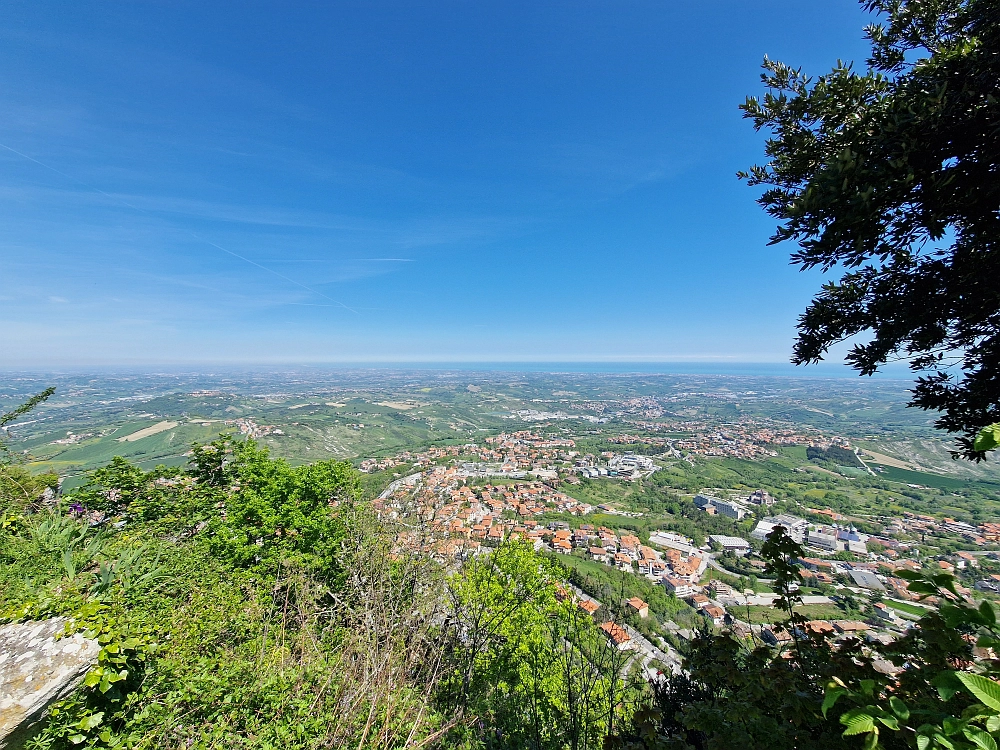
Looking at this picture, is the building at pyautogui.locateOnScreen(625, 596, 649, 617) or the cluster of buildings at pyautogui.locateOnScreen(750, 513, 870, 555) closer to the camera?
the building at pyautogui.locateOnScreen(625, 596, 649, 617)

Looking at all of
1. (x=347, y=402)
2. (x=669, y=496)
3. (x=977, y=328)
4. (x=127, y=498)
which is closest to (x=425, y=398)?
(x=347, y=402)

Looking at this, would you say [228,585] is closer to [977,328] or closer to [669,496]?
[977,328]

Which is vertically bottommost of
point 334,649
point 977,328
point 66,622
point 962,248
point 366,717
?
point 334,649

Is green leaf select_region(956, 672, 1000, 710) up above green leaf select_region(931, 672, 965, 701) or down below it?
above

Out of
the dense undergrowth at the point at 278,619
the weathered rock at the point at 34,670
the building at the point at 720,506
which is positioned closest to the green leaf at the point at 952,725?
the dense undergrowth at the point at 278,619

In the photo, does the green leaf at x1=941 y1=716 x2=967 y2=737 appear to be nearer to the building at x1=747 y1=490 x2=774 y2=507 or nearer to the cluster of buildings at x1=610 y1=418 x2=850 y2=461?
the building at x1=747 y1=490 x2=774 y2=507

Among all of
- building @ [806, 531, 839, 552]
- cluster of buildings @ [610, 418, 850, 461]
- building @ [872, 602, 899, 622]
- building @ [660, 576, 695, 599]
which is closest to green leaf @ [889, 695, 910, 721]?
building @ [872, 602, 899, 622]

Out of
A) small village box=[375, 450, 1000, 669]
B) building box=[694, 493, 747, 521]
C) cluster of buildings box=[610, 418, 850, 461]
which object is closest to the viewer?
small village box=[375, 450, 1000, 669]
